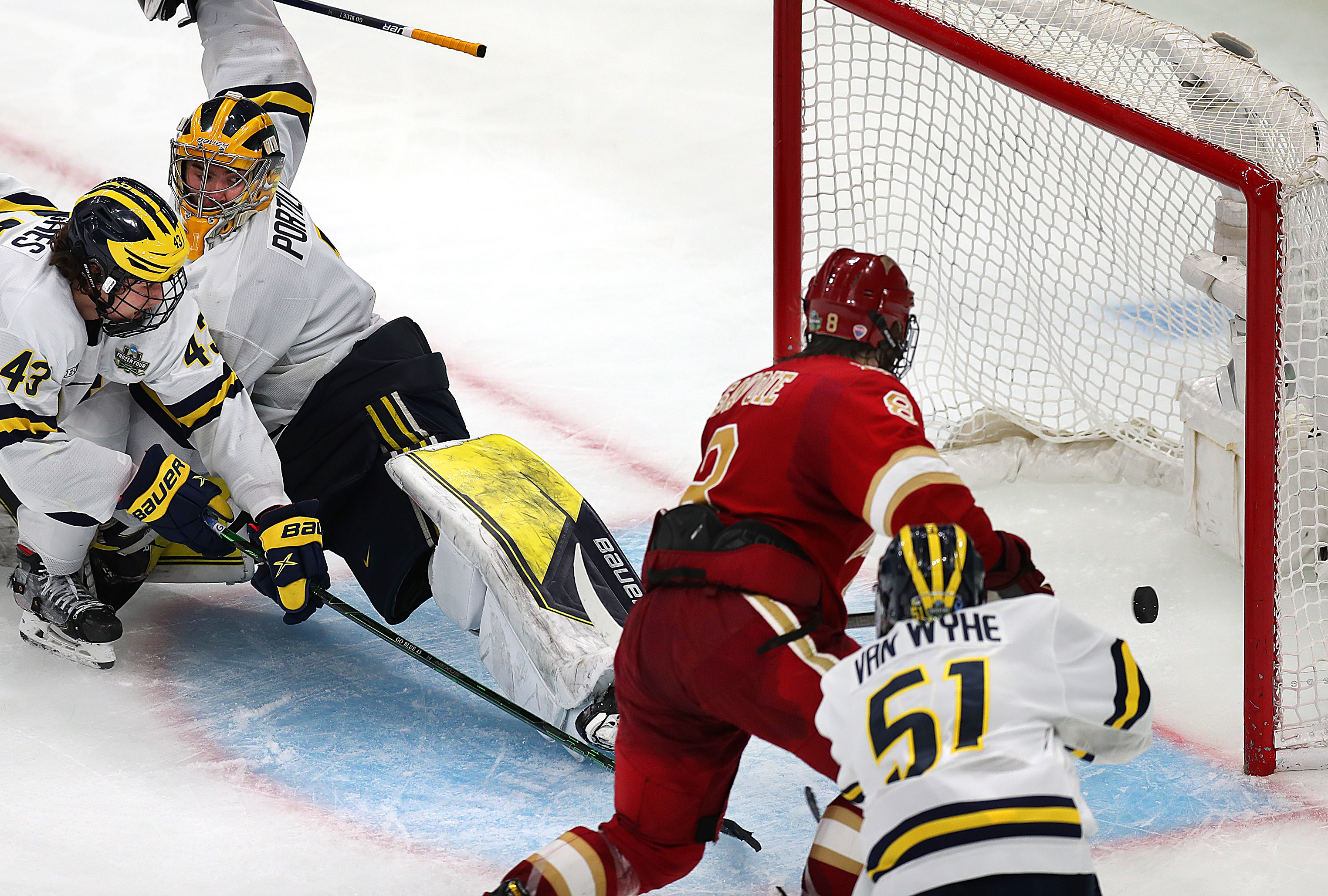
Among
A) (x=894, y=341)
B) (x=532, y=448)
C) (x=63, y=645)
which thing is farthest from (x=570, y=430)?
(x=894, y=341)

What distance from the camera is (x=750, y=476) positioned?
6.61ft

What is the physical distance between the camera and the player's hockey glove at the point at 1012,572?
2.04m

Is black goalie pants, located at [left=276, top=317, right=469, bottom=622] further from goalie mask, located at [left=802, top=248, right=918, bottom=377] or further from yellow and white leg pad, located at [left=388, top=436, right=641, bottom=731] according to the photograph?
goalie mask, located at [left=802, top=248, right=918, bottom=377]

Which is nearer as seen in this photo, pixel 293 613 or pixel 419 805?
pixel 419 805

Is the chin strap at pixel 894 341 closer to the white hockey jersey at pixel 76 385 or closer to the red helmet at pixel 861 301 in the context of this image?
the red helmet at pixel 861 301

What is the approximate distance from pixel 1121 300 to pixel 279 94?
222 cm

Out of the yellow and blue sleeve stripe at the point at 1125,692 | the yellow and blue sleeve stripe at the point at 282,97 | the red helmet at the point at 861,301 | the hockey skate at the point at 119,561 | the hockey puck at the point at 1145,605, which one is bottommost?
the hockey skate at the point at 119,561

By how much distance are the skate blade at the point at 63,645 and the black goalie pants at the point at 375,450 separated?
1.62 ft

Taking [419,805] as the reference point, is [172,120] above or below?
above

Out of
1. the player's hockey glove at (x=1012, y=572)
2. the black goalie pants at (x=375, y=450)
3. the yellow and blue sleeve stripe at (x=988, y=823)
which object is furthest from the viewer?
the black goalie pants at (x=375, y=450)

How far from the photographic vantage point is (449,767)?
2748 millimetres

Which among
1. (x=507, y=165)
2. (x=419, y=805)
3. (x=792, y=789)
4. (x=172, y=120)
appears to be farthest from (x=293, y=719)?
(x=172, y=120)

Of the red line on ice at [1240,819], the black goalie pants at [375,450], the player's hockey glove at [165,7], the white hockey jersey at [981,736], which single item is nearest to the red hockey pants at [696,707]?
the white hockey jersey at [981,736]

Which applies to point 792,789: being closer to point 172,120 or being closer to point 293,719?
point 293,719
